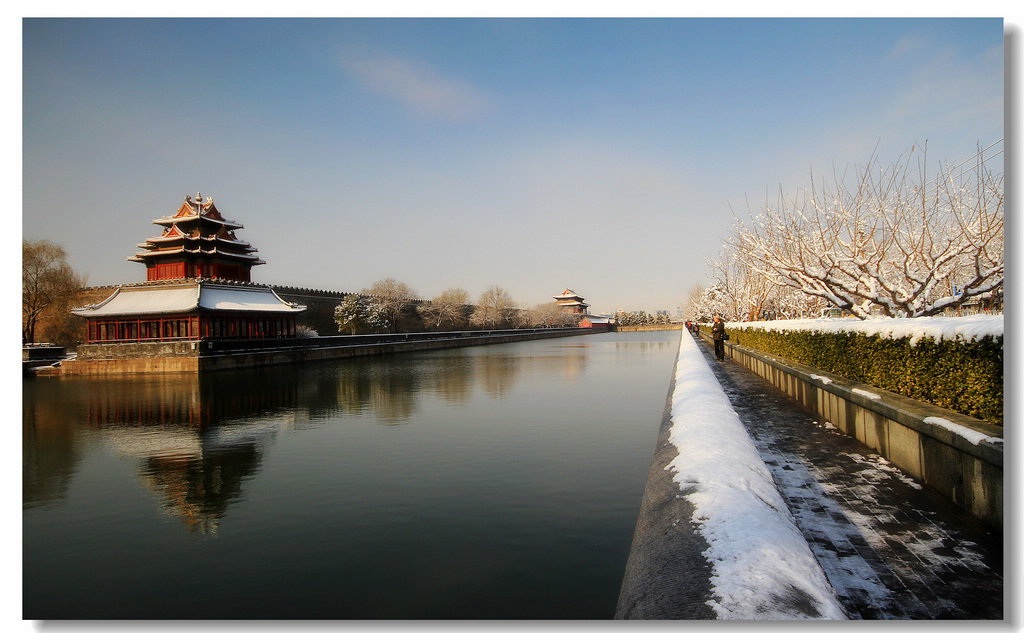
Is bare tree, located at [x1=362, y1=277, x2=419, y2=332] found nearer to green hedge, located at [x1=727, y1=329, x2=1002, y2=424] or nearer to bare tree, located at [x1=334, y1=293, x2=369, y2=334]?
bare tree, located at [x1=334, y1=293, x2=369, y2=334]

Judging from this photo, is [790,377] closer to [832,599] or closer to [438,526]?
[438,526]

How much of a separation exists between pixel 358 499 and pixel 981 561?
192 inches

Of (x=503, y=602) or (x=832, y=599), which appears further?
(x=503, y=602)

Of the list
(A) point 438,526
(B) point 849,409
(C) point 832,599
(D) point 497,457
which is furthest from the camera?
(D) point 497,457

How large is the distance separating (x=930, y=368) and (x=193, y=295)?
1215 inches

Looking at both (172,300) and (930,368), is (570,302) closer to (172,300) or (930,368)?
(172,300)

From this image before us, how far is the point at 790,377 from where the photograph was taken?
1022 centimetres

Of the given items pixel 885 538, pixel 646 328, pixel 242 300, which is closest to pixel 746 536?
pixel 885 538

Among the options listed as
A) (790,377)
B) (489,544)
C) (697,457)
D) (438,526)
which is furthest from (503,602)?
(790,377)

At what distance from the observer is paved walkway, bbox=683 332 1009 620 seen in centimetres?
277

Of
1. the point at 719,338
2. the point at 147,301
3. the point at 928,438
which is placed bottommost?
the point at 928,438

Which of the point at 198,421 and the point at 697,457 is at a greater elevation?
the point at 697,457

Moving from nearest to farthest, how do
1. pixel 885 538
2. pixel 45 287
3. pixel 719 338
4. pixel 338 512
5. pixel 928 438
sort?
1. pixel 885 538
2. pixel 928 438
3. pixel 338 512
4. pixel 719 338
5. pixel 45 287

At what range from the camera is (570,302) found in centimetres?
11050
